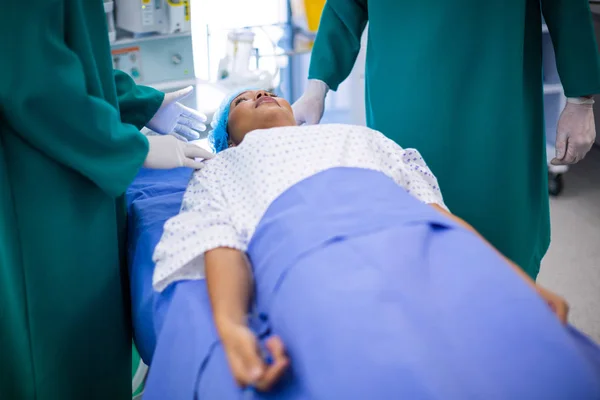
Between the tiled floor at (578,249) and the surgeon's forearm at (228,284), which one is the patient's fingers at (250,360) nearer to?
the surgeon's forearm at (228,284)

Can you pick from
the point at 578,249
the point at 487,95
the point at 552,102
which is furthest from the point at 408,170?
the point at 552,102

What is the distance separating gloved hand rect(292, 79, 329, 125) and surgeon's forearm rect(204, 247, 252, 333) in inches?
30.6

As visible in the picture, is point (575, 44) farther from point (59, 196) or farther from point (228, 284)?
point (59, 196)

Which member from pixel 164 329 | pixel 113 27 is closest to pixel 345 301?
pixel 164 329

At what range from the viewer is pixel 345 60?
188cm

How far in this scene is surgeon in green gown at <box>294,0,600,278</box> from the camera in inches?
58.7

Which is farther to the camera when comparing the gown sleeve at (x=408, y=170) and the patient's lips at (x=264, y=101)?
the patient's lips at (x=264, y=101)

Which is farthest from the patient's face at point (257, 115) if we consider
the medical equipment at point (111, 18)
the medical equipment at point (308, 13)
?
the medical equipment at point (308, 13)

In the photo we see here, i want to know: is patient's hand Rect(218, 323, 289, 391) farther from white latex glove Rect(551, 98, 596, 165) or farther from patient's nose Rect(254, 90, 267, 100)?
white latex glove Rect(551, 98, 596, 165)

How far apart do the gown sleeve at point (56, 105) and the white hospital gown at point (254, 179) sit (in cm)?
18

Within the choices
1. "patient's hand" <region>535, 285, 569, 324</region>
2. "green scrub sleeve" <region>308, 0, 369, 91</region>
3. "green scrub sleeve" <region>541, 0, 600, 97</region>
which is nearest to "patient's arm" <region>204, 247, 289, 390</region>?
"patient's hand" <region>535, 285, 569, 324</region>

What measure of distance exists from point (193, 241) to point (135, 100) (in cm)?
56

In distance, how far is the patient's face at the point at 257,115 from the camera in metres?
1.66

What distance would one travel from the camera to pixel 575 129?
1570mm
